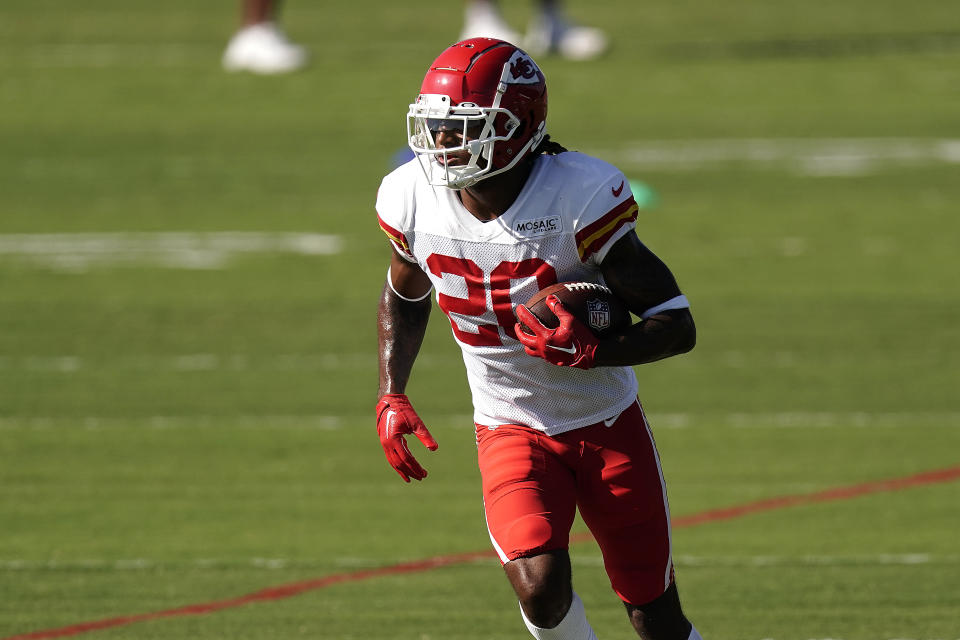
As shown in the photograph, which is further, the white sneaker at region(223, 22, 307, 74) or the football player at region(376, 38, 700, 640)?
the white sneaker at region(223, 22, 307, 74)

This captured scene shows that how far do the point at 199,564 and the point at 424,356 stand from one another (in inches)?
143

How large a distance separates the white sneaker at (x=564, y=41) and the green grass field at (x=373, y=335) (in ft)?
0.68

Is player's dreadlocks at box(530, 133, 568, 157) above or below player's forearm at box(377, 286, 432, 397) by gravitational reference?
above

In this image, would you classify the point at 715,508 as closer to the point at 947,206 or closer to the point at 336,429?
the point at 336,429

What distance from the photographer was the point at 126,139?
655 inches

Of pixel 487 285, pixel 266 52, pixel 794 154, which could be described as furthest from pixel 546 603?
pixel 266 52

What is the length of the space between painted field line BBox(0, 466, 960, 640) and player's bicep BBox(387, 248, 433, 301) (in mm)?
1868

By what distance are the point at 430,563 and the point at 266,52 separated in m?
13.0

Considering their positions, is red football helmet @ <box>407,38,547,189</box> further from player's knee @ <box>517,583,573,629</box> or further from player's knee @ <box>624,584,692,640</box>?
player's knee @ <box>624,584,692,640</box>

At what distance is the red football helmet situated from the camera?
172 inches

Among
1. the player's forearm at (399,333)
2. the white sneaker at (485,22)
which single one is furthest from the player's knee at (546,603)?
the white sneaker at (485,22)

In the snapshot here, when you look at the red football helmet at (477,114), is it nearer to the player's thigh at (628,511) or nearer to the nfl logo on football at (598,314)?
the nfl logo on football at (598,314)

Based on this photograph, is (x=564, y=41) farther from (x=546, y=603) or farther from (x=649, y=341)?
(x=546, y=603)

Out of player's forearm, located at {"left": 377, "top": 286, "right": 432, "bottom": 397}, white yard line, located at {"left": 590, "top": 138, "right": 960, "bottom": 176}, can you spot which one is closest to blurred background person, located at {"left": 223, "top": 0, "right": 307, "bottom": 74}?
white yard line, located at {"left": 590, "top": 138, "right": 960, "bottom": 176}
